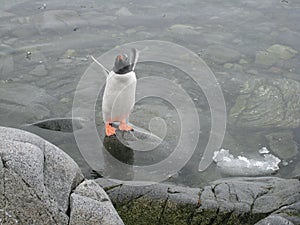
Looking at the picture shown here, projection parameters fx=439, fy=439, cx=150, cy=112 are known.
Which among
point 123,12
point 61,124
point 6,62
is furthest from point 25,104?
point 123,12

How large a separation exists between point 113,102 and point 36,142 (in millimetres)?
2013

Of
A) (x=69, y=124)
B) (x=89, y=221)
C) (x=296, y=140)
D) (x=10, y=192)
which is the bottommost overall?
(x=296, y=140)

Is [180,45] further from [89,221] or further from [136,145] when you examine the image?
[89,221]

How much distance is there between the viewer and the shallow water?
7.29 m

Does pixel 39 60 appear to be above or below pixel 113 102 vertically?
below

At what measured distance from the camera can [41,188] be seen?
3801mm

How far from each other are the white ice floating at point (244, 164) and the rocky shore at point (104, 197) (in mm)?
759

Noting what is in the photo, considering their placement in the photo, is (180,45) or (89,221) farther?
(180,45)

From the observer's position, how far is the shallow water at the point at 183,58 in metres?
7.29

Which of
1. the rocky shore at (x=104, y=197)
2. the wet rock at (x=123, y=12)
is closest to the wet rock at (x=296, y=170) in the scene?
the rocky shore at (x=104, y=197)

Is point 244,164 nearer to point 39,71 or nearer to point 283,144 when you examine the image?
point 283,144

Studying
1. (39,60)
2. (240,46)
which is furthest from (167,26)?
(39,60)

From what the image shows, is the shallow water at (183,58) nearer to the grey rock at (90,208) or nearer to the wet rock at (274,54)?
the wet rock at (274,54)

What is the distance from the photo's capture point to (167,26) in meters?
11.8
